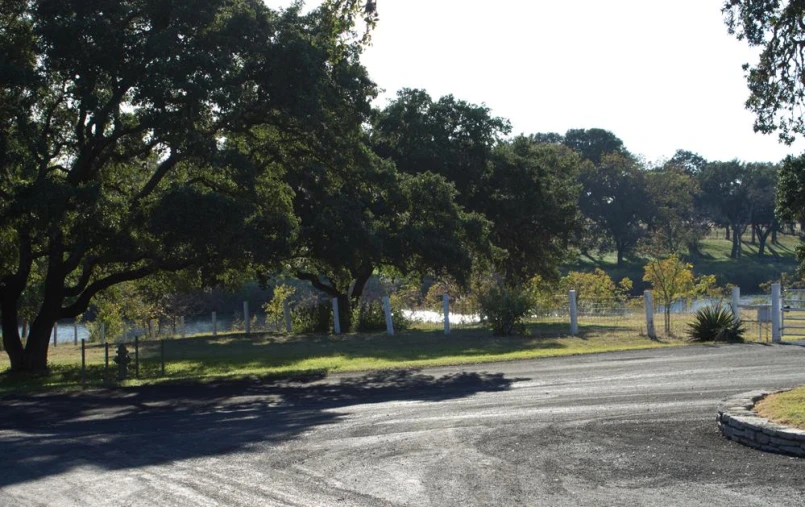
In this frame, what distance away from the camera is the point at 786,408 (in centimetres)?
1043

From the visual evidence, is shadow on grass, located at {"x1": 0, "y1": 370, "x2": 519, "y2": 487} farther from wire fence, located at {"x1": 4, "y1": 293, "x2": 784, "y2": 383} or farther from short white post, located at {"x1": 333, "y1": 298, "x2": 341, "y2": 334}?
short white post, located at {"x1": 333, "y1": 298, "x2": 341, "y2": 334}

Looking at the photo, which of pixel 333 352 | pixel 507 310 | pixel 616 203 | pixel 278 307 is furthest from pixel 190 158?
pixel 616 203

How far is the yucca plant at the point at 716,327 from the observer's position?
2350 centimetres

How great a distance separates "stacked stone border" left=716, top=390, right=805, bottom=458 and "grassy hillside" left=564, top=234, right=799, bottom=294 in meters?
65.1

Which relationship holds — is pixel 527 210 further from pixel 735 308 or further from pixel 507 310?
pixel 735 308

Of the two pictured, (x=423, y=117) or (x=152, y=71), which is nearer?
(x=152, y=71)

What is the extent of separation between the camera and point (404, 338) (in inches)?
1184

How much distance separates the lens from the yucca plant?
23.5m

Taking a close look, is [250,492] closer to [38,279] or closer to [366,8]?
[366,8]

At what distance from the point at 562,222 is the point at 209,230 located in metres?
24.8

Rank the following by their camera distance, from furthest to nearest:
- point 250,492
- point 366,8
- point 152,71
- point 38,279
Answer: point 38,279
point 152,71
point 366,8
point 250,492

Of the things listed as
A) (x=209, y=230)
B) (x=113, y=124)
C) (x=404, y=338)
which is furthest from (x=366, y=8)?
(x=404, y=338)

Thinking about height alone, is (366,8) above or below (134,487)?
above

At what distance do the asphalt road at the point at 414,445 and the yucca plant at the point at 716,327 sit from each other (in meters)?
5.75
